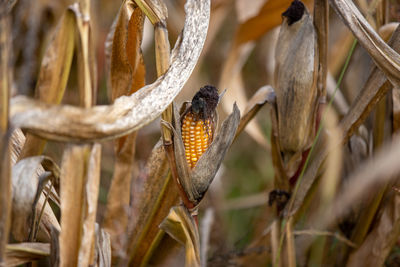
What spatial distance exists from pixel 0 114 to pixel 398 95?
827mm

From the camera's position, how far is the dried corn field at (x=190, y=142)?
0.63 m

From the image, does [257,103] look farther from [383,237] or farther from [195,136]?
[383,237]

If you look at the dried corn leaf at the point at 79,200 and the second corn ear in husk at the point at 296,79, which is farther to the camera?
the second corn ear in husk at the point at 296,79

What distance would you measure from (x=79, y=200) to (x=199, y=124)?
0.23 metres

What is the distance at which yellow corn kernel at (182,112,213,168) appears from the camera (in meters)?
0.74

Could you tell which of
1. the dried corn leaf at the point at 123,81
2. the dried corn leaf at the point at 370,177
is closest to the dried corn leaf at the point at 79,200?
the dried corn leaf at the point at 123,81

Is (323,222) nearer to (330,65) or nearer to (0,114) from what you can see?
(330,65)

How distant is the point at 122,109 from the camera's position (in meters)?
0.64

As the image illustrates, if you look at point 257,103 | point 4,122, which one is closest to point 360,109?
point 257,103

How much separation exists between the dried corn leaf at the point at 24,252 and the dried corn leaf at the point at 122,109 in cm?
21

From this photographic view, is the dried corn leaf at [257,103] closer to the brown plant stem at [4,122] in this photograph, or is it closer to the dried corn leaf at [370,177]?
the dried corn leaf at [370,177]

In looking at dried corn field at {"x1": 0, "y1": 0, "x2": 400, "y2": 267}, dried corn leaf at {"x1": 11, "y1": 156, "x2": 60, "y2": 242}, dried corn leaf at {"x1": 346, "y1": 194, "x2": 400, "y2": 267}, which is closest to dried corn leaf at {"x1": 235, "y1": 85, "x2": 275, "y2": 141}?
dried corn field at {"x1": 0, "y1": 0, "x2": 400, "y2": 267}

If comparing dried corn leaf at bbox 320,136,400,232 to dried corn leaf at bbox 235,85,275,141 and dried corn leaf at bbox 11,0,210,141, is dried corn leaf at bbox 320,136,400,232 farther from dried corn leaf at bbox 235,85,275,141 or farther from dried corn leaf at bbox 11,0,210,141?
dried corn leaf at bbox 11,0,210,141

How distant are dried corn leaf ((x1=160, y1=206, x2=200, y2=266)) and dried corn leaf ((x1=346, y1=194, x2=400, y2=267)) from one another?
19.8 inches
